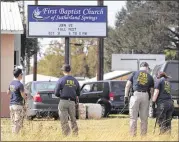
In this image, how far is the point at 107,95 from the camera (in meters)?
24.9

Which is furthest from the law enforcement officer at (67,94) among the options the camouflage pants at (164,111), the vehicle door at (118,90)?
the vehicle door at (118,90)

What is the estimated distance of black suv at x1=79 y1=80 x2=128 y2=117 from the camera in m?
24.6

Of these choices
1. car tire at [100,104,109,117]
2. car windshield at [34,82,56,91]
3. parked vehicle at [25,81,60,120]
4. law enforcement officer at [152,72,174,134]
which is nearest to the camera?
law enforcement officer at [152,72,174,134]

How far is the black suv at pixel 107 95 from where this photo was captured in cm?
2462

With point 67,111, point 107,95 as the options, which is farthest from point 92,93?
point 67,111

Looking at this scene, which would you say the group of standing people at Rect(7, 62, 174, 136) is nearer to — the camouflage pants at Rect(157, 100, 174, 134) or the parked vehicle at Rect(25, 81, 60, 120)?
the camouflage pants at Rect(157, 100, 174, 134)

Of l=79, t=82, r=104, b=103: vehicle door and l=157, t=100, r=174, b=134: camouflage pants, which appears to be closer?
l=157, t=100, r=174, b=134: camouflage pants

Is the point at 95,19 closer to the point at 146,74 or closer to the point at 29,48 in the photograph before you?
the point at 146,74

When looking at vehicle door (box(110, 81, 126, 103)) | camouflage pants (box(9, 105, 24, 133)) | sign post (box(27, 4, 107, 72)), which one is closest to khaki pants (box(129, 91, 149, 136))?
camouflage pants (box(9, 105, 24, 133))

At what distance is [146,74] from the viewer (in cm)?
1276

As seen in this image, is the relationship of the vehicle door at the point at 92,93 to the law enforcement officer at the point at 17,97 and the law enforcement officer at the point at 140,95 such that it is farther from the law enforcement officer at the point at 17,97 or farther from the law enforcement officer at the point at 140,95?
the law enforcement officer at the point at 140,95

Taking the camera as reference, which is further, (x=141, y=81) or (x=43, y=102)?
(x=43, y=102)

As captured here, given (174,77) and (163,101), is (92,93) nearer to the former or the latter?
(174,77)

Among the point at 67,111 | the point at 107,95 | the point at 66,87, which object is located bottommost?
the point at 107,95
